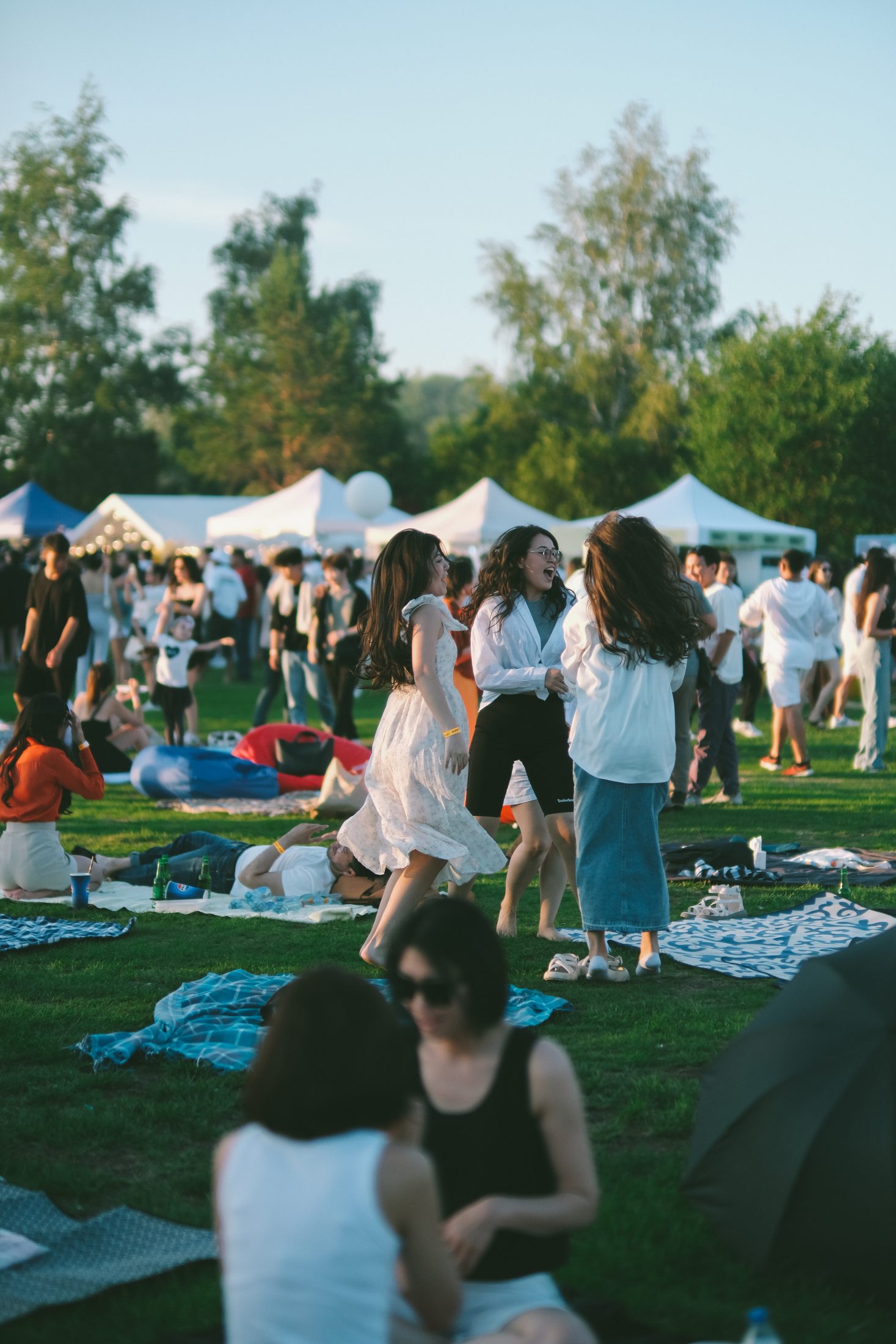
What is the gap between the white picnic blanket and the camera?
7273 millimetres

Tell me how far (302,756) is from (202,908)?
4.40 metres

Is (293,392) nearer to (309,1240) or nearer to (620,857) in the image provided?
(620,857)

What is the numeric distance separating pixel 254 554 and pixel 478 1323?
103ft

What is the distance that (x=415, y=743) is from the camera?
5812 mm

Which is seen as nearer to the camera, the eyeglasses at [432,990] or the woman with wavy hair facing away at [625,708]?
the eyeglasses at [432,990]

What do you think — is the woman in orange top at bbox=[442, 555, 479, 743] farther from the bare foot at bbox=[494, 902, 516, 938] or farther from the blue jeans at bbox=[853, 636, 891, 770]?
the blue jeans at bbox=[853, 636, 891, 770]

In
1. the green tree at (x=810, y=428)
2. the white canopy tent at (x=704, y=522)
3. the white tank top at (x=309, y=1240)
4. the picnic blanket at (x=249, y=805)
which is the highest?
the green tree at (x=810, y=428)

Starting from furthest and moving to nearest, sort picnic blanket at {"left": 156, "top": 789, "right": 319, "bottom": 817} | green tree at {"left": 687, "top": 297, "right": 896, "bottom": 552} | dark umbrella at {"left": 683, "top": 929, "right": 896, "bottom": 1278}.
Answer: green tree at {"left": 687, "top": 297, "right": 896, "bottom": 552} < picnic blanket at {"left": 156, "top": 789, "right": 319, "bottom": 817} < dark umbrella at {"left": 683, "top": 929, "right": 896, "bottom": 1278}

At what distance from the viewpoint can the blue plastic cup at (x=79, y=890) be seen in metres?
7.47

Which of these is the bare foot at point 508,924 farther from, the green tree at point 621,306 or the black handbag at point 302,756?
the green tree at point 621,306

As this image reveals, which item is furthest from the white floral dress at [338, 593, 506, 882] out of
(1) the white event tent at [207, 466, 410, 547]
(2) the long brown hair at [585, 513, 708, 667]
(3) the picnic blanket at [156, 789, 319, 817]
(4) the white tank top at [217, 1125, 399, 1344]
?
(1) the white event tent at [207, 466, 410, 547]

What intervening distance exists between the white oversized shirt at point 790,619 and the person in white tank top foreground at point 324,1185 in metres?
10.5

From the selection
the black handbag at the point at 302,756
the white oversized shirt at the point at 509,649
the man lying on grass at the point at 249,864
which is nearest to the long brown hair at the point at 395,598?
the white oversized shirt at the point at 509,649

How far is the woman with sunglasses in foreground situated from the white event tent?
2288 centimetres
